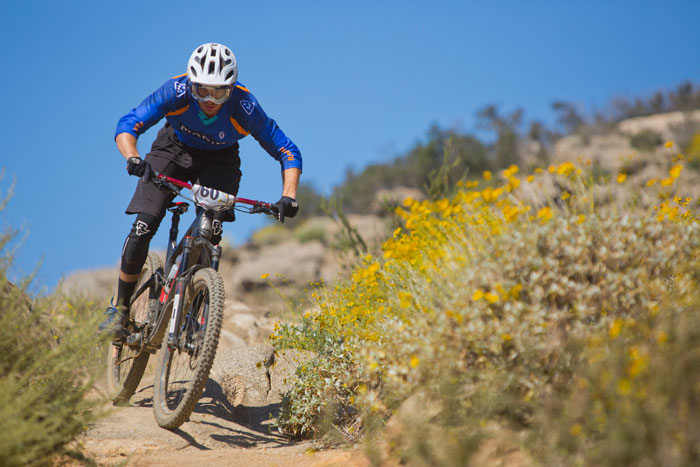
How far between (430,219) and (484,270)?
48.6 inches

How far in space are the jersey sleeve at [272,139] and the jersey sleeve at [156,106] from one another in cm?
53

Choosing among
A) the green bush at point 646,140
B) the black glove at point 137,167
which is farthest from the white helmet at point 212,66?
the green bush at point 646,140

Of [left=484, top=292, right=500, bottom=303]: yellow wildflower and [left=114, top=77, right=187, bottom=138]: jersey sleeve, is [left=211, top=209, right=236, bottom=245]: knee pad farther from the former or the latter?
[left=484, top=292, right=500, bottom=303]: yellow wildflower

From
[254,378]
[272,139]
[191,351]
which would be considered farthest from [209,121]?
[254,378]

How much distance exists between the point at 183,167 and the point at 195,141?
24 centimetres

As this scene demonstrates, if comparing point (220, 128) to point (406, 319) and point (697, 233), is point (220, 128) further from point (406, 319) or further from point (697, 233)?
point (697, 233)

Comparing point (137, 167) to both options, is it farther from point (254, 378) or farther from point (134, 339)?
point (254, 378)

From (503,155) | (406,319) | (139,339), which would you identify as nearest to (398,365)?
(406,319)

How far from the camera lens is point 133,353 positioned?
5.31m

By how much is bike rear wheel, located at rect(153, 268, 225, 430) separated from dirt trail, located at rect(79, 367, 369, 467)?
0.18 meters

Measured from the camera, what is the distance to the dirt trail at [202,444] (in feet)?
11.7

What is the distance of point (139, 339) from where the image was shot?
4.72 meters

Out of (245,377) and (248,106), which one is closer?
(248,106)

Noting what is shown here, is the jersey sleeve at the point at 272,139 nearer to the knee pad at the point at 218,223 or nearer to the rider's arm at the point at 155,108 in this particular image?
the rider's arm at the point at 155,108
